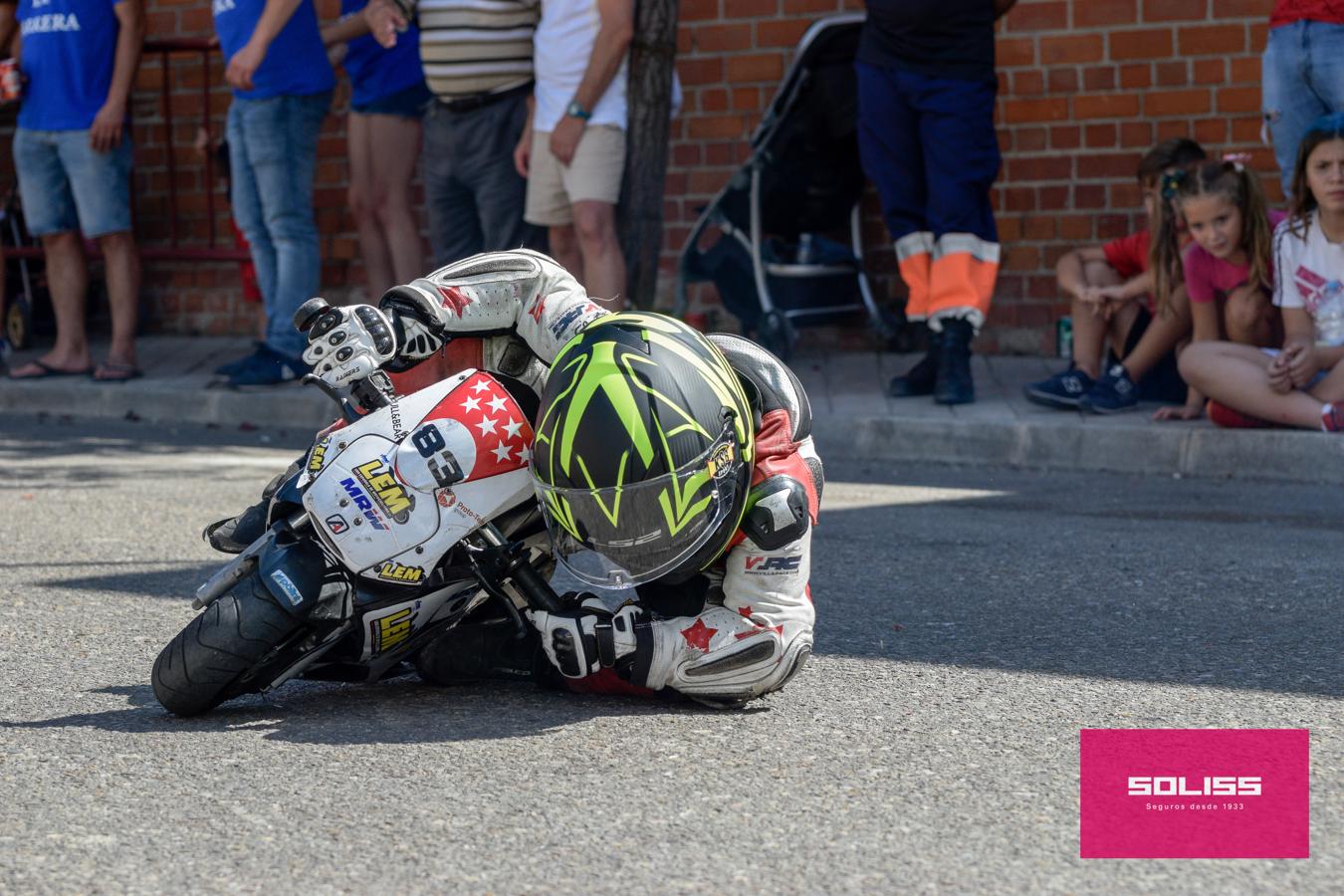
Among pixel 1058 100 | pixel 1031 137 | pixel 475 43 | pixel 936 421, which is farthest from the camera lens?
A: pixel 1031 137

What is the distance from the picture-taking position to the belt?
7.65 m

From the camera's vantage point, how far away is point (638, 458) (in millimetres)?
3012

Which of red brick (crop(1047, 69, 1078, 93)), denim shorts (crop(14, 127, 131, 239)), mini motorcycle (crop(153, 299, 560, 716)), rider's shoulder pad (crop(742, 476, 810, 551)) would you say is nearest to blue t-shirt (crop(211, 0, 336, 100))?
denim shorts (crop(14, 127, 131, 239))

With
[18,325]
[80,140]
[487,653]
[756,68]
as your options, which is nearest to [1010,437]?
[756,68]

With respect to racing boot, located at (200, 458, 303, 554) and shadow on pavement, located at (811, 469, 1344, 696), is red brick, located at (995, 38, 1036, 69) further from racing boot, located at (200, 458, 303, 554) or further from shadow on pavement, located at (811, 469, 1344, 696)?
racing boot, located at (200, 458, 303, 554)

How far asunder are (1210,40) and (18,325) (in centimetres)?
655

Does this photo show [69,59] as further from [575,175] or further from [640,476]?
[640,476]

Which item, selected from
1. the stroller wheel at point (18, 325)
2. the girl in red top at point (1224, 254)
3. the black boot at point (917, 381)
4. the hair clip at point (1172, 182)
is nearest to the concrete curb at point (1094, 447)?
the girl in red top at point (1224, 254)

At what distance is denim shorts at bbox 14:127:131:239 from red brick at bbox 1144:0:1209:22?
496cm

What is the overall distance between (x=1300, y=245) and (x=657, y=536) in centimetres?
424

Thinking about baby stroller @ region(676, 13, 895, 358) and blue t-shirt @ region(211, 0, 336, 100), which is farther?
baby stroller @ region(676, 13, 895, 358)

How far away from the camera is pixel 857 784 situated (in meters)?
2.96

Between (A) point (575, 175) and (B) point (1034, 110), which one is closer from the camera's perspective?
(A) point (575, 175)

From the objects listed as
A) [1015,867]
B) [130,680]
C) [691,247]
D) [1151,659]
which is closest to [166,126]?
[691,247]
